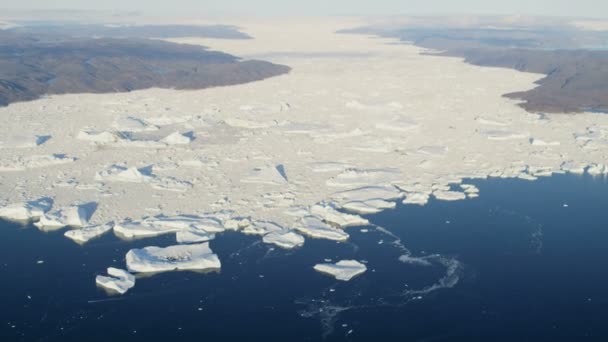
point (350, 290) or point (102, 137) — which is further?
point (102, 137)

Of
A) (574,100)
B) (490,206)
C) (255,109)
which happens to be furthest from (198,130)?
(574,100)

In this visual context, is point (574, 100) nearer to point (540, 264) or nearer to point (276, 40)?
point (540, 264)

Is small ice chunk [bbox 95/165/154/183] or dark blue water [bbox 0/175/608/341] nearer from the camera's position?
dark blue water [bbox 0/175/608/341]

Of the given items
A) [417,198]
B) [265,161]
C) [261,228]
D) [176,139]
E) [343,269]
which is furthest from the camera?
[176,139]

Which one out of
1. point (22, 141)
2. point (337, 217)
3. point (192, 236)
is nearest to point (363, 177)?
point (337, 217)

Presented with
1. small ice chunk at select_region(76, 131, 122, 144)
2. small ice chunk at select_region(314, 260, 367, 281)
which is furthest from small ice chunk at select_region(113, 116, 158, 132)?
small ice chunk at select_region(314, 260, 367, 281)

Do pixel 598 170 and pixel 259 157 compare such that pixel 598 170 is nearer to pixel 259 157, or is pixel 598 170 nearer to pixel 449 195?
pixel 449 195

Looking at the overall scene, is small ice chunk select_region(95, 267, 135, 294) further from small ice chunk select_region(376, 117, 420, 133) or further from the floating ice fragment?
small ice chunk select_region(376, 117, 420, 133)

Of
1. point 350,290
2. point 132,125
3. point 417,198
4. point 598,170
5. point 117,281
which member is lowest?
point 117,281
